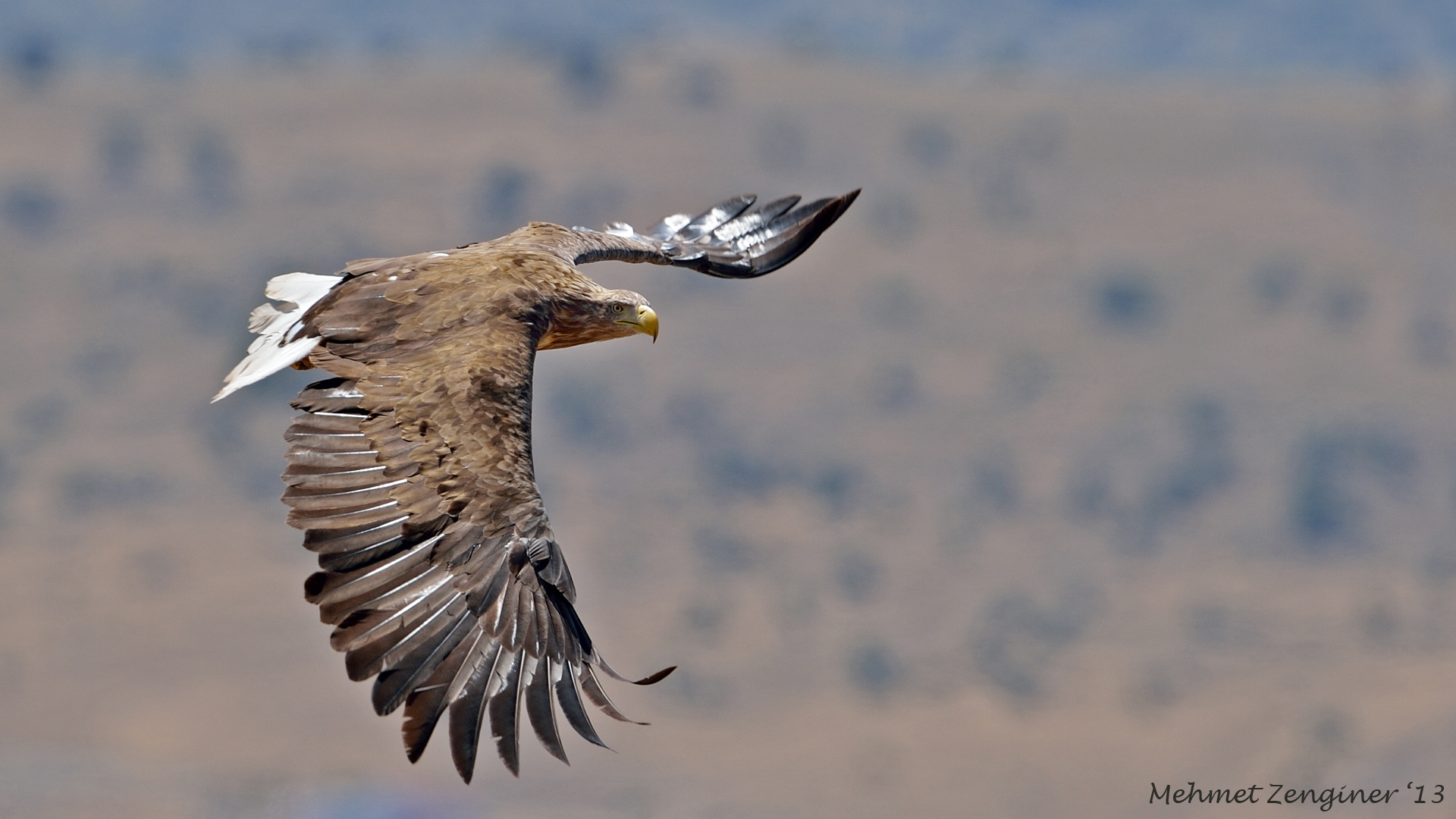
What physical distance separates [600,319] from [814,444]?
6640 cm

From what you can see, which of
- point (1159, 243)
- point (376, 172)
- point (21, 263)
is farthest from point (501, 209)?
point (1159, 243)

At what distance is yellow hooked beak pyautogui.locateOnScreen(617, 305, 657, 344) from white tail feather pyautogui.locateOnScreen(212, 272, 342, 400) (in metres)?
2.08

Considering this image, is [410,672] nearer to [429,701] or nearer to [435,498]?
[429,701]

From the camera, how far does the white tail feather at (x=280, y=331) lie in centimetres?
1274

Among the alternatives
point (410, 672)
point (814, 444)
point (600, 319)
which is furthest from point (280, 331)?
point (814, 444)

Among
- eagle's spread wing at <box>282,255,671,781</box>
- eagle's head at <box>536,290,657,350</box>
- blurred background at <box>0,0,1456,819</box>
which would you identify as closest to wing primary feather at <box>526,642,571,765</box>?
eagle's spread wing at <box>282,255,671,781</box>

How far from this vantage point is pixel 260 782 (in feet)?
192

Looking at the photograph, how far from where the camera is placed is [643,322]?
14.6 meters

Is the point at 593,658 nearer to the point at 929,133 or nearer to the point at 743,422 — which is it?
the point at 743,422

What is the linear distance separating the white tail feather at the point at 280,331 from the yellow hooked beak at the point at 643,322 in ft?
6.83

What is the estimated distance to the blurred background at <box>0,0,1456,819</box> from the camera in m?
61.5

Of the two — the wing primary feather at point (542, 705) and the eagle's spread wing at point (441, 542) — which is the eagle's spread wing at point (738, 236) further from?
the wing primary feather at point (542, 705)

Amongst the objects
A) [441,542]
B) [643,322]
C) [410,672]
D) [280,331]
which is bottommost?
[410,672]

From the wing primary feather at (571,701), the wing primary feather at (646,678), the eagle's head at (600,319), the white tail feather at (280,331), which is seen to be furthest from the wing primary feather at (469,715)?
the eagle's head at (600,319)
